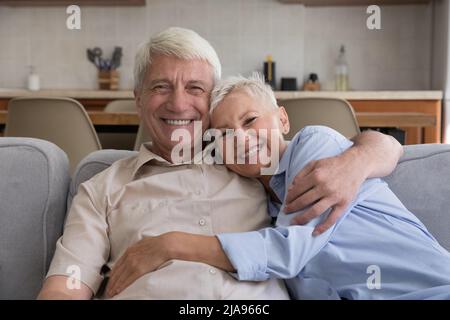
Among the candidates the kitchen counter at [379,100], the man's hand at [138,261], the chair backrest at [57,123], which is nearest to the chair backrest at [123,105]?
the kitchen counter at [379,100]

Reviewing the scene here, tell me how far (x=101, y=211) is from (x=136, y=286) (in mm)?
220

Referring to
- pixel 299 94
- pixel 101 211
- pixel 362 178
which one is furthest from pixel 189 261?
pixel 299 94

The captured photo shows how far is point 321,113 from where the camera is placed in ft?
8.04

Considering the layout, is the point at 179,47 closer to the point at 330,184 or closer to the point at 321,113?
the point at 330,184

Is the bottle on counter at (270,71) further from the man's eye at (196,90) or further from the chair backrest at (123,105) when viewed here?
the man's eye at (196,90)

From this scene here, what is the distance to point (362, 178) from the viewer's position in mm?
1172

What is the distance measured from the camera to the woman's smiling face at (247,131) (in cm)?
126

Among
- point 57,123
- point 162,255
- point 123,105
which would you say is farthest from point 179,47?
point 123,105

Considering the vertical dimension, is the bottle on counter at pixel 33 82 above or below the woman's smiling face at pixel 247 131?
above

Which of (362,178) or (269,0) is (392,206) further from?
(269,0)

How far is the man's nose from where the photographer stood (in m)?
1.40

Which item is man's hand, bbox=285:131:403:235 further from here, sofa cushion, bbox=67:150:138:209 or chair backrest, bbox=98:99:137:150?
chair backrest, bbox=98:99:137:150

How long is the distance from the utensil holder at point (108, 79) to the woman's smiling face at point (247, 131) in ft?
11.5
